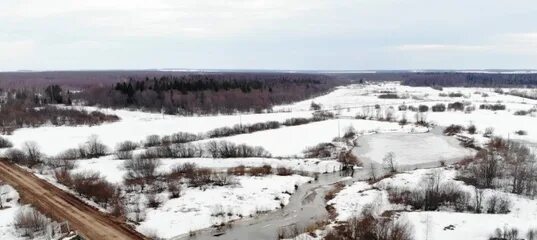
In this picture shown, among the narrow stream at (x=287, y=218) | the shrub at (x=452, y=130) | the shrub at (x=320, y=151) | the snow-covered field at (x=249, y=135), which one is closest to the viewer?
the narrow stream at (x=287, y=218)

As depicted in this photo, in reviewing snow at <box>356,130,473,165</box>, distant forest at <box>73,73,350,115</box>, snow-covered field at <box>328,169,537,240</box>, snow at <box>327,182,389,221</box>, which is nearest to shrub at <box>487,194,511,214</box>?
snow-covered field at <box>328,169,537,240</box>

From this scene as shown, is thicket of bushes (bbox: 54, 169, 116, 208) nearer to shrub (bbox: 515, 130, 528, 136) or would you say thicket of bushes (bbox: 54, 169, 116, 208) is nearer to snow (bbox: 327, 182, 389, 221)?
snow (bbox: 327, 182, 389, 221)

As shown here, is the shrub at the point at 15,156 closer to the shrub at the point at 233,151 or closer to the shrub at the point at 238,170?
the shrub at the point at 233,151

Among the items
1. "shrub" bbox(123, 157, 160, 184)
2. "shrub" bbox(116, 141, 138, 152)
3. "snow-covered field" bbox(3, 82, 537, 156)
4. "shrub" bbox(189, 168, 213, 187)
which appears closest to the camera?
"shrub" bbox(189, 168, 213, 187)

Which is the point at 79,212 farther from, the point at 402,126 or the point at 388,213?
the point at 402,126

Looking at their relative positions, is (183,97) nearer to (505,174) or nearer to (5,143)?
(5,143)

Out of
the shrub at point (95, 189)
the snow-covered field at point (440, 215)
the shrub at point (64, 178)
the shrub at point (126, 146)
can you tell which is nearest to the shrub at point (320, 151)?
the snow-covered field at point (440, 215)

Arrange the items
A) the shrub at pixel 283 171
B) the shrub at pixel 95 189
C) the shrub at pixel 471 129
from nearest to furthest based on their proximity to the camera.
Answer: the shrub at pixel 95 189 < the shrub at pixel 283 171 < the shrub at pixel 471 129
